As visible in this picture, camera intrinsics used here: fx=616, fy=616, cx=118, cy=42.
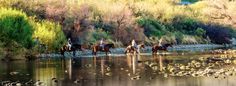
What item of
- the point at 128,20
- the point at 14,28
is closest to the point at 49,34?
the point at 14,28

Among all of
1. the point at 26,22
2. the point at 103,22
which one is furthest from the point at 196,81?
the point at 103,22

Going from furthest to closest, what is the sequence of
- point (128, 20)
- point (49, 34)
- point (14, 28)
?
point (128, 20) < point (49, 34) < point (14, 28)

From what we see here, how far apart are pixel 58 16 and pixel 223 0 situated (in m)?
28.9

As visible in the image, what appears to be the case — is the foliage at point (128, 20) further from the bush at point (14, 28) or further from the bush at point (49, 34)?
the bush at point (14, 28)

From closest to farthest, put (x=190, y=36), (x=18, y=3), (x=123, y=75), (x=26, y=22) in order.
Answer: (x=123, y=75) < (x=26, y=22) < (x=18, y=3) < (x=190, y=36)

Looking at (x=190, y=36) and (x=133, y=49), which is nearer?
(x=133, y=49)

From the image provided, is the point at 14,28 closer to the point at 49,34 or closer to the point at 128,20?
the point at 49,34

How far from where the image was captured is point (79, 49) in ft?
207

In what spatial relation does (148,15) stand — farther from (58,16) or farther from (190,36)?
(58,16)

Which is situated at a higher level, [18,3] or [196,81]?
[18,3]

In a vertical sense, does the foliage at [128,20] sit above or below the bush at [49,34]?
above

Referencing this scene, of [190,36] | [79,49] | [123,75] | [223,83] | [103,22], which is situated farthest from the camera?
[190,36]

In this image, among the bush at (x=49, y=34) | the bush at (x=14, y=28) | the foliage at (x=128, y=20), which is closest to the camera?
the bush at (x=14, y=28)

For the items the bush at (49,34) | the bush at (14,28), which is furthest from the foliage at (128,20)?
the bush at (14,28)
